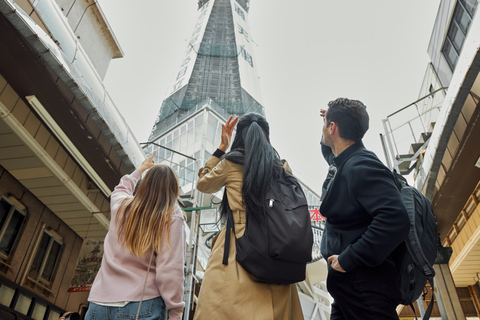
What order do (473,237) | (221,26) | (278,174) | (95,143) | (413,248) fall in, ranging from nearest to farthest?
(413,248), (278,174), (95,143), (473,237), (221,26)

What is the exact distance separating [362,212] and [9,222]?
681 centimetres

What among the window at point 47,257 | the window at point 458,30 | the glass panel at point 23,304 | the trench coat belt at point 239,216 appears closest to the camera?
the trench coat belt at point 239,216

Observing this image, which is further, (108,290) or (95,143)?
(95,143)

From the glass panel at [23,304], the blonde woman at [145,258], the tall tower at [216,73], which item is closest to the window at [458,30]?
the blonde woman at [145,258]

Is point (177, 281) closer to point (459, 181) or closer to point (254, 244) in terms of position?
point (254, 244)

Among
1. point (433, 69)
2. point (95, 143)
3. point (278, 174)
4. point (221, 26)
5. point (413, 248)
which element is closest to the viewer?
point (413, 248)

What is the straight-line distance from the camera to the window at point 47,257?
7559mm

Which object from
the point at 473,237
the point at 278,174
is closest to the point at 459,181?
the point at 473,237

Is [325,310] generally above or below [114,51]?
below

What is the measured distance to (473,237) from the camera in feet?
28.0

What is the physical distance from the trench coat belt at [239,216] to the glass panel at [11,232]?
6072 millimetres

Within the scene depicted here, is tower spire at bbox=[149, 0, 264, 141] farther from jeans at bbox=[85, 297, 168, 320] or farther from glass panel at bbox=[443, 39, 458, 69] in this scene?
jeans at bbox=[85, 297, 168, 320]

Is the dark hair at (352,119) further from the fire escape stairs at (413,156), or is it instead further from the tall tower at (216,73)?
the tall tower at (216,73)

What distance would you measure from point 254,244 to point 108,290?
83 centimetres
